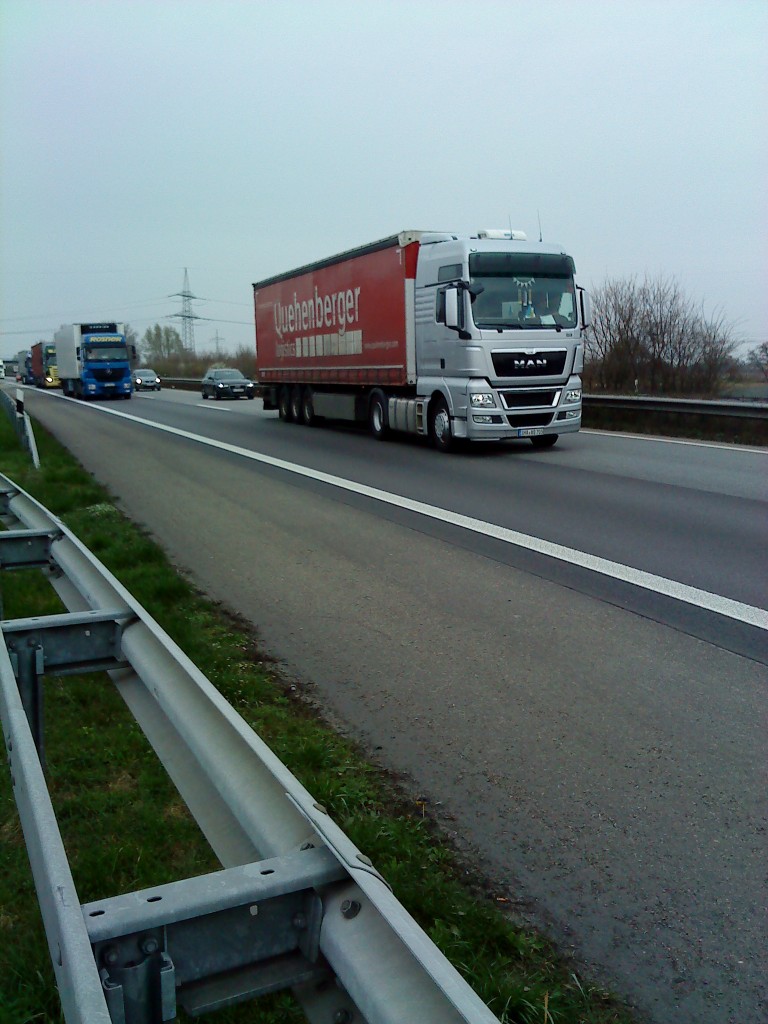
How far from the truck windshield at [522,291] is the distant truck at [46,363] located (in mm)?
Answer: 56085

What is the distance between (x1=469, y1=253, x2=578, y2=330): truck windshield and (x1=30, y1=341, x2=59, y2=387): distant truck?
56085mm

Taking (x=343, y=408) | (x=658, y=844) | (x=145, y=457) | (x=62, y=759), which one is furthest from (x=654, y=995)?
(x=343, y=408)

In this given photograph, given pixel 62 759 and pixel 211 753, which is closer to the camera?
pixel 211 753

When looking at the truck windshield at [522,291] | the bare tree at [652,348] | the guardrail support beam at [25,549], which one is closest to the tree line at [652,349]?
the bare tree at [652,348]

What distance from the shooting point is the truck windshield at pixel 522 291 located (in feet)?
55.5

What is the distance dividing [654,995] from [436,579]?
209 inches

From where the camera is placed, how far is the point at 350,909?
5.65ft

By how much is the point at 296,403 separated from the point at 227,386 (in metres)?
21.0

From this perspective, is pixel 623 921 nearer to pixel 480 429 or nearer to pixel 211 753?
pixel 211 753

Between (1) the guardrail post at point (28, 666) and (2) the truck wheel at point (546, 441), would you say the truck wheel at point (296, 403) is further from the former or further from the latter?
(1) the guardrail post at point (28, 666)

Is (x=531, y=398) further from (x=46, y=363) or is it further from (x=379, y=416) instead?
(x=46, y=363)

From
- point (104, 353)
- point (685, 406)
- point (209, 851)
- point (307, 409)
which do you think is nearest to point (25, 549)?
point (209, 851)

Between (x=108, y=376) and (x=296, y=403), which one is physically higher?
(x=108, y=376)

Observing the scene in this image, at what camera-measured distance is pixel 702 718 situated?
4.89m
